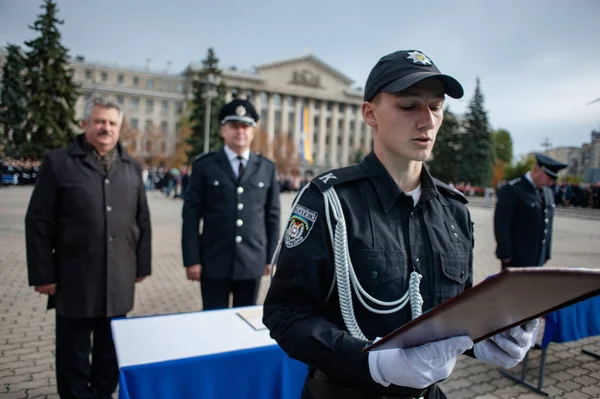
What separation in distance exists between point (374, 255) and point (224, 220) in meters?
2.53

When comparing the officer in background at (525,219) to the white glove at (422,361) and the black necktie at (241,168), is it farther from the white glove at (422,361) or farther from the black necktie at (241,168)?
the white glove at (422,361)

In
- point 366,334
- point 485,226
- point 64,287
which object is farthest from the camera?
point 485,226

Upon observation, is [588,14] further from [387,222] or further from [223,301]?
[223,301]

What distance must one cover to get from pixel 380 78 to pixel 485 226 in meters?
17.1

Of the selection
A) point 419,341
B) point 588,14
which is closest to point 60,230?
point 419,341

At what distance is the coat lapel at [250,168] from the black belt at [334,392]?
99.4 inches

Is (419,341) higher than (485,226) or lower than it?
higher

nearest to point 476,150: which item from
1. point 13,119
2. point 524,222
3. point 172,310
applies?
point 13,119

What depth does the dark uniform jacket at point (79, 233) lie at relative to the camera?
290 centimetres

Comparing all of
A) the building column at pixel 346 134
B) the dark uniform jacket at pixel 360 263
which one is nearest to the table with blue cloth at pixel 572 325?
the dark uniform jacket at pixel 360 263

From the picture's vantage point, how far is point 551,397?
3672 mm

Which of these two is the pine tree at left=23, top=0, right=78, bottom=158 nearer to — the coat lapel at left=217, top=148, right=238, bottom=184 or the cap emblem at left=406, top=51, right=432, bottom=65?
the coat lapel at left=217, top=148, right=238, bottom=184

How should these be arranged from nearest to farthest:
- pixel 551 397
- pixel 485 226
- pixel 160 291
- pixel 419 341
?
pixel 419 341 < pixel 551 397 < pixel 160 291 < pixel 485 226

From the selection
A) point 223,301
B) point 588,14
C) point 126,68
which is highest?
point 126,68
